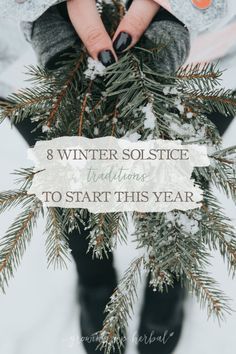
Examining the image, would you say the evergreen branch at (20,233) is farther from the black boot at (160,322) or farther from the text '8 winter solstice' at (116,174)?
the black boot at (160,322)

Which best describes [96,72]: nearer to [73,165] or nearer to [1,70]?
[73,165]

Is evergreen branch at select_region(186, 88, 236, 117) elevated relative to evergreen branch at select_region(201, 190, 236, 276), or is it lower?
elevated

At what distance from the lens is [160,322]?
1.10 m

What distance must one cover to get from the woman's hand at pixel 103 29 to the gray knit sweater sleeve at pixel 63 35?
22 mm

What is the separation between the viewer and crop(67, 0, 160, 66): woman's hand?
0.52 m

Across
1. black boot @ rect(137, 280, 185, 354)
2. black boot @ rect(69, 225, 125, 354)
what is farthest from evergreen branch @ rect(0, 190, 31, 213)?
black boot @ rect(137, 280, 185, 354)

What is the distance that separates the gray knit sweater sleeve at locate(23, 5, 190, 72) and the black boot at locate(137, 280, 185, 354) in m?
0.69

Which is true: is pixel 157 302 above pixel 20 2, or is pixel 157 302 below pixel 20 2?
below

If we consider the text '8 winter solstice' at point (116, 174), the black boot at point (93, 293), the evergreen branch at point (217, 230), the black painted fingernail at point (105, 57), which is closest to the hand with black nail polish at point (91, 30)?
the black painted fingernail at point (105, 57)

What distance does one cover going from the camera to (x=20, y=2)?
510mm

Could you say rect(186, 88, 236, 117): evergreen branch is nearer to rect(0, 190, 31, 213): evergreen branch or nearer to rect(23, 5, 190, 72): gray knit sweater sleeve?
rect(23, 5, 190, 72): gray knit sweater sleeve

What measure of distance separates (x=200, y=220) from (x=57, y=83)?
0.79 feet

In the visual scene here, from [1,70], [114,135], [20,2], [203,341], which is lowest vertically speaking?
[203,341]

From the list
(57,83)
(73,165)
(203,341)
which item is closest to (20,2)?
(57,83)
